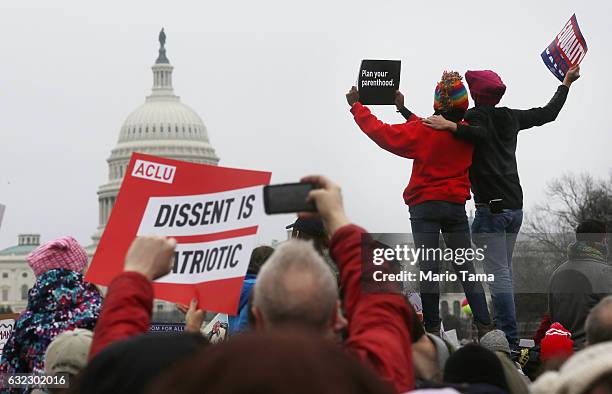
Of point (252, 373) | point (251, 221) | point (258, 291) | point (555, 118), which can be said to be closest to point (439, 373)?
point (251, 221)

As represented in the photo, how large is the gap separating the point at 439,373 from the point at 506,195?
3814mm

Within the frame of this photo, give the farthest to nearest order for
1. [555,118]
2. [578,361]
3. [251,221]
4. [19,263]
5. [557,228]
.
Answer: [19,263] → [557,228] → [555,118] → [251,221] → [578,361]

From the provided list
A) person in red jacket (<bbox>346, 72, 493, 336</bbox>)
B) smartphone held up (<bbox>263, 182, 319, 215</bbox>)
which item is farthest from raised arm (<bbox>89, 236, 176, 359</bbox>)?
person in red jacket (<bbox>346, 72, 493, 336</bbox>)

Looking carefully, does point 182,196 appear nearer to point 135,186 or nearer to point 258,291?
point 135,186

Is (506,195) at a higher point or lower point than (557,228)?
lower

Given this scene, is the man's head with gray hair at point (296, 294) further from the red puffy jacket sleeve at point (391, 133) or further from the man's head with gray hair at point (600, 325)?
the red puffy jacket sleeve at point (391, 133)

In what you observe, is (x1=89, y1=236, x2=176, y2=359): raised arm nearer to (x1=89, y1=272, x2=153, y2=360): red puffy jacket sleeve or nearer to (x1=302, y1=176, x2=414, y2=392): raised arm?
(x1=89, y1=272, x2=153, y2=360): red puffy jacket sleeve

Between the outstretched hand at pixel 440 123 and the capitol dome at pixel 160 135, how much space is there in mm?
142994

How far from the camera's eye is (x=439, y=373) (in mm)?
5922

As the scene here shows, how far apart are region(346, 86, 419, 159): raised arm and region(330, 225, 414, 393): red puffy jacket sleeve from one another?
4561 mm

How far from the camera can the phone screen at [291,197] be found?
15.7ft

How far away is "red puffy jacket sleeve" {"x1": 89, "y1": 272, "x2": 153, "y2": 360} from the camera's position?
14.2ft

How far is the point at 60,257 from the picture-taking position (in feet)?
24.6

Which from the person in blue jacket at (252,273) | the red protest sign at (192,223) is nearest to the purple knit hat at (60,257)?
the person in blue jacket at (252,273)
